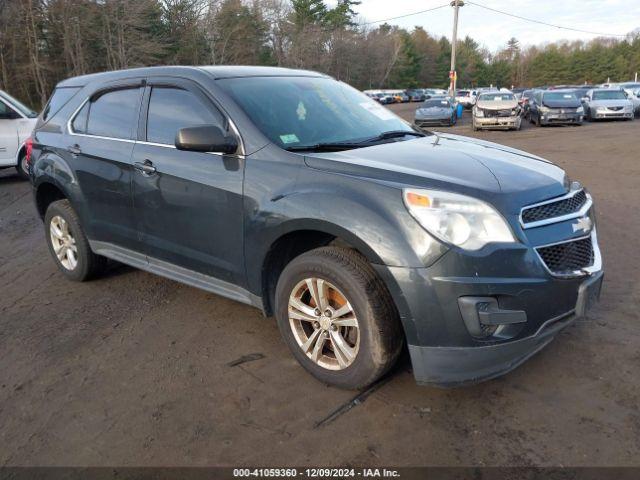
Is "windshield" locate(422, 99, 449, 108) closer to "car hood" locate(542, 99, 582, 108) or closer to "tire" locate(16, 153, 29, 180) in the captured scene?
"car hood" locate(542, 99, 582, 108)

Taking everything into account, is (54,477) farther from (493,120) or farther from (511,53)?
(511,53)

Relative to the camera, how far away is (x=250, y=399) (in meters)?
3.00

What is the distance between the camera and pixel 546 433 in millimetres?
2605

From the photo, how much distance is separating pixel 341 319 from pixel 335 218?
582 mm

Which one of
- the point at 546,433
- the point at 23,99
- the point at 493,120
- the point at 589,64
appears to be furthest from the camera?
the point at 589,64

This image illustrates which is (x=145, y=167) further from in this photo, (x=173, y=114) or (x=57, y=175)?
(x=57, y=175)

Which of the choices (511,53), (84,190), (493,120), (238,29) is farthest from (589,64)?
(84,190)

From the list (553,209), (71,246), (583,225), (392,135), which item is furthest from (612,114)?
(71,246)

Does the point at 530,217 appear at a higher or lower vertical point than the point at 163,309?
higher

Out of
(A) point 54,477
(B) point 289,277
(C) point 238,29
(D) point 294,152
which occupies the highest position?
(C) point 238,29

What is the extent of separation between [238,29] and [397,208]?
56.4 m

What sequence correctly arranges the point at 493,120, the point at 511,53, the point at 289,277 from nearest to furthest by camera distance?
the point at 289,277 < the point at 493,120 < the point at 511,53

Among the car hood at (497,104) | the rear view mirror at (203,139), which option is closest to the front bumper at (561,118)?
the car hood at (497,104)

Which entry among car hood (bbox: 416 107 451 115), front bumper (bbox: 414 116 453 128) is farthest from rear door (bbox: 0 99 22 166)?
car hood (bbox: 416 107 451 115)
